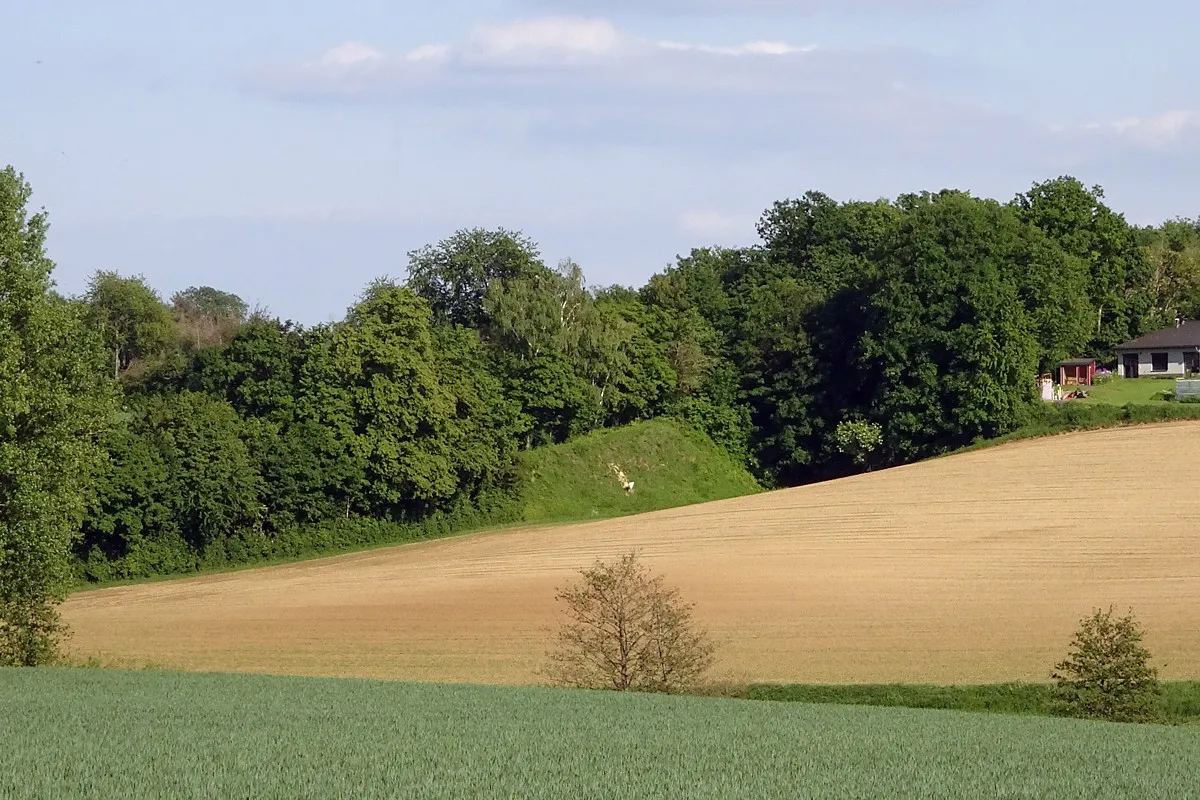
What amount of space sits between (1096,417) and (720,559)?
1079 inches

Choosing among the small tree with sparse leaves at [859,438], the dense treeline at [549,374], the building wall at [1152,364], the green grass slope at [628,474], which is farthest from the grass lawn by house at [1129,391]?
the green grass slope at [628,474]

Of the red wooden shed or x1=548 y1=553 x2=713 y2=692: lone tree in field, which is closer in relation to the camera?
x1=548 y1=553 x2=713 y2=692: lone tree in field

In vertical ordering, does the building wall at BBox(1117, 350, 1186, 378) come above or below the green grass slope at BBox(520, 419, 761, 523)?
above

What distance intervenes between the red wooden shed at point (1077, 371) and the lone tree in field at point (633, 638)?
64.7 metres

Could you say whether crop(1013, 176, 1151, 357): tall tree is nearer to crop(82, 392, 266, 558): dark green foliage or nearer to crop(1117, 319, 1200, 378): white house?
crop(1117, 319, 1200, 378): white house

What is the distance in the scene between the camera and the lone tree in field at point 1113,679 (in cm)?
2280

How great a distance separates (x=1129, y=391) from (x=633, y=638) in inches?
2224

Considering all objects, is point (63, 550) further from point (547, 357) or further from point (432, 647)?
point (547, 357)

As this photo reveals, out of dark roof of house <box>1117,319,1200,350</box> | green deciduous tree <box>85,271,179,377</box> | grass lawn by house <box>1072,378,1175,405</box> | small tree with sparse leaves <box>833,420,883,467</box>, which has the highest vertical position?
green deciduous tree <box>85,271,179,377</box>

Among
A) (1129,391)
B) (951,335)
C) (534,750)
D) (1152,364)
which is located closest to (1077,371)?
(1152,364)

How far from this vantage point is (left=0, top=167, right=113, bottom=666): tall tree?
27.8 metres

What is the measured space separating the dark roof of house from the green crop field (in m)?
73.3

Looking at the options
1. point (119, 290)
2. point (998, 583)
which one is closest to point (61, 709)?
point (998, 583)

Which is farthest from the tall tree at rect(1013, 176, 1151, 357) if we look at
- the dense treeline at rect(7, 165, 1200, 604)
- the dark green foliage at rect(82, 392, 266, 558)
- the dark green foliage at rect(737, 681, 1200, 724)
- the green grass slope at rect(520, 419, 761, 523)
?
the dark green foliage at rect(737, 681, 1200, 724)
